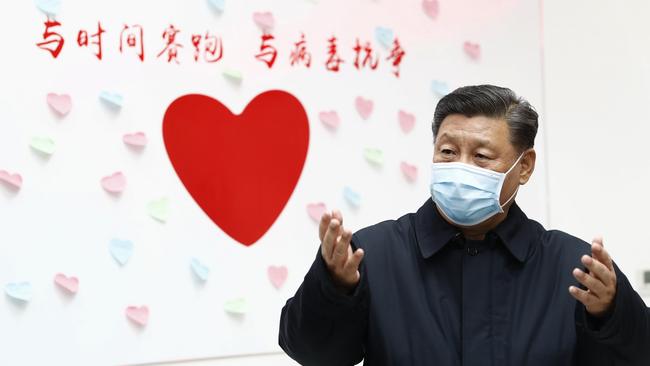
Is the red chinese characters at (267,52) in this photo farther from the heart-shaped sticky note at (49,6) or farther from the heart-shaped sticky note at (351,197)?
the heart-shaped sticky note at (49,6)

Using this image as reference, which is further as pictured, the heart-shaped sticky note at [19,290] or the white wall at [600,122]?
the white wall at [600,122]

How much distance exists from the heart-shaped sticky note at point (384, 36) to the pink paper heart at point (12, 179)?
0.99 metres

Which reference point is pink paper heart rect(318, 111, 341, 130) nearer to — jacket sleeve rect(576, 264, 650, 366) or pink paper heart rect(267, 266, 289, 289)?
pink paper heart rect(267, 266, 289, 289)

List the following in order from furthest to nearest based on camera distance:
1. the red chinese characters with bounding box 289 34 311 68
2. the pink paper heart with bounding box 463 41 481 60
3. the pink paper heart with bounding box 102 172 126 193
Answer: the pink paper heart with bounding box 463 41 481 60
the red chinese characters with bounding box 289 34 311 68
the pink paper heart with bounding box 102 172 126 193

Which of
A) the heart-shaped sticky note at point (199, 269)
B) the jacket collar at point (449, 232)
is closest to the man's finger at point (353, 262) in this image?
the jacket collar at point (449, 232)

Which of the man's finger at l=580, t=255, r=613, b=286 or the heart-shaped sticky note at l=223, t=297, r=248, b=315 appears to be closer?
the man's finger at l=580, t=255, r=613, b=286

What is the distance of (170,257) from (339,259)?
842 mm

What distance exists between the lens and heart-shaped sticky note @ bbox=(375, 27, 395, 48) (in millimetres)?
2404

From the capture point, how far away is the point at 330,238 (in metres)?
1.37

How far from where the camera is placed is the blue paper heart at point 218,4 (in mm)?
2195

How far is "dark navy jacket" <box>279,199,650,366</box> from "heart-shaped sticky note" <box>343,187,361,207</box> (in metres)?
0.74

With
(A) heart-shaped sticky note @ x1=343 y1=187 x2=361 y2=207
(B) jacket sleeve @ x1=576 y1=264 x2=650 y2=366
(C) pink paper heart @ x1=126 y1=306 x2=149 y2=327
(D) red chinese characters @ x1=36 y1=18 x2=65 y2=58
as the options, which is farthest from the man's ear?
(D) red chinese characters @ x1=36 y1=18 x2=65 y2=58

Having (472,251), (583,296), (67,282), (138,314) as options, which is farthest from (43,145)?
(583,296)

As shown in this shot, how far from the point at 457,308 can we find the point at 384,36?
3.54 feet
